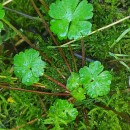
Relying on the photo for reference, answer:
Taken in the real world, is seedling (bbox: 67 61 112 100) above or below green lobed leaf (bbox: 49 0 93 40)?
below

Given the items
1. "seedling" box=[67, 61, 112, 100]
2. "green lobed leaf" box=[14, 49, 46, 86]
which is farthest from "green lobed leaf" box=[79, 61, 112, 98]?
"green lobed leaf" box=[14, 49, 46, 86]

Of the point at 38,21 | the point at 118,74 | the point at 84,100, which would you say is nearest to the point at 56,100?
the point at 84,100

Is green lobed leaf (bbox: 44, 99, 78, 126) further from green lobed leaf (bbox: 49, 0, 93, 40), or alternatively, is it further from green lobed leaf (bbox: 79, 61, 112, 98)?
green lobed leaf (bbox: 49, 0, 93, 40)

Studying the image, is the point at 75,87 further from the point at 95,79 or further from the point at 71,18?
the point at 71,18

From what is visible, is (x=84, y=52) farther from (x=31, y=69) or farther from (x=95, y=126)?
(x=95, y=126)

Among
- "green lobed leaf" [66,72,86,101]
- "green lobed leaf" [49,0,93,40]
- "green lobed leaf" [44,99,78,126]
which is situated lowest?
"green lobed leaf" [44,99,78,126]

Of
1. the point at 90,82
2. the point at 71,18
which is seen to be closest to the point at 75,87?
the point at 90,82
